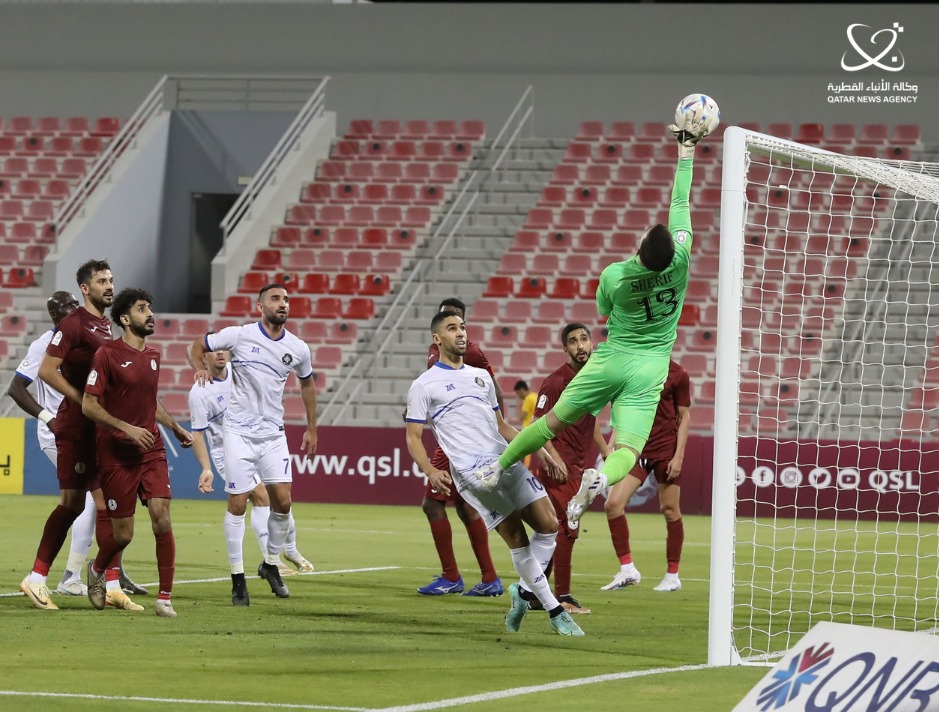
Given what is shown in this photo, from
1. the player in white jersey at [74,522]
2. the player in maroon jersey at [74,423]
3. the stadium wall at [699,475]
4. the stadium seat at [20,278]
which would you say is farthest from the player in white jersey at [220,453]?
the stadium seat at [20,278]

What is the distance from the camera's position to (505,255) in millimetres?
27688

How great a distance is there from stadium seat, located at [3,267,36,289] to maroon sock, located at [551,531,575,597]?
66.3 feet

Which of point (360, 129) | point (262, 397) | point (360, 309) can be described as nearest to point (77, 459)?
point (262, 397)

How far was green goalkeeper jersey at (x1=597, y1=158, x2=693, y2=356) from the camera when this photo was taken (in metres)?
8.41

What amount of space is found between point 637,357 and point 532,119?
23.3 m

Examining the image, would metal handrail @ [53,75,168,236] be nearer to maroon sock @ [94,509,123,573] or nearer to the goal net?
the goal net

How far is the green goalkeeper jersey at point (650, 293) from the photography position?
27.6ft

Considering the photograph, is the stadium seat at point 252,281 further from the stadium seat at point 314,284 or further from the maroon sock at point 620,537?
the maroon sock at point 620,537

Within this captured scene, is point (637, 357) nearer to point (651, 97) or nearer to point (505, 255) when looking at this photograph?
point (505, 255)

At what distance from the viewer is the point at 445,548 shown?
11828 mm

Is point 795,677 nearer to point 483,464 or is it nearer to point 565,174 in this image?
point 483,464

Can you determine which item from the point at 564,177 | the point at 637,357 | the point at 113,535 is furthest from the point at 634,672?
the point at 564,177

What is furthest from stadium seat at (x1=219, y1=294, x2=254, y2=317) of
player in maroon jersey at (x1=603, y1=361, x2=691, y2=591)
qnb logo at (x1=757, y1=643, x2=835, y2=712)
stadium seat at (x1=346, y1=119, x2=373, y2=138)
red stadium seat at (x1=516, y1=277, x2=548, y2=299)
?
qnb logo at (x1=757, y1=643, x2=835, y2=712)

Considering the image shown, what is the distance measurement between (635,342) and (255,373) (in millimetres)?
3688
